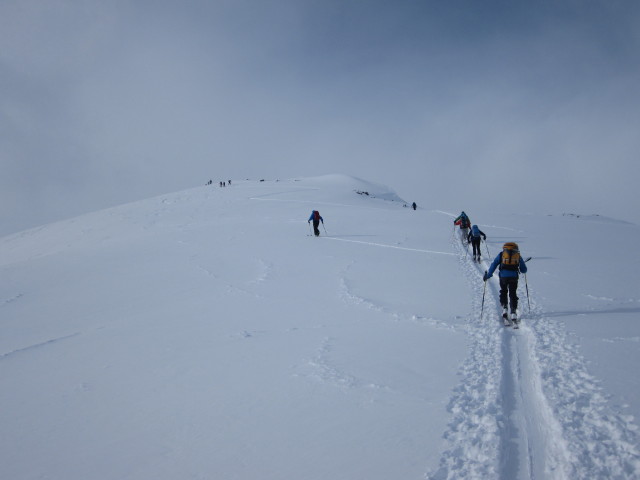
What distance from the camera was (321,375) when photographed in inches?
226

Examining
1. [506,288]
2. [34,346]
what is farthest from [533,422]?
[34,346]

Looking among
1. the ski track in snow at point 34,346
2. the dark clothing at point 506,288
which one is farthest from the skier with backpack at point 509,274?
the ski track in snow at point 34,346

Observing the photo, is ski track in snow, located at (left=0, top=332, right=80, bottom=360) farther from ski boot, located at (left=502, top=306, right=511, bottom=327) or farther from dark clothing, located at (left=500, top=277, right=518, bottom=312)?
dark clothing, located at (left=500, top=277, right=518, bottom=312)

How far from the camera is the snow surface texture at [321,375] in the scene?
157 inches

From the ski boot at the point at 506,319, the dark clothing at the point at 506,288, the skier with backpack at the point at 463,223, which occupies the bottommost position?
the ski boot at the point at 506,319

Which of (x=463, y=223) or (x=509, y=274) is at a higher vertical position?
(x=463, y=223)

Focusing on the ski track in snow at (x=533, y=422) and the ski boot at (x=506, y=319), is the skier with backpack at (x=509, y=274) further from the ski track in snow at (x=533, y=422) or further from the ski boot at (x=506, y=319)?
the ski track in snow at (x=533, y=422)

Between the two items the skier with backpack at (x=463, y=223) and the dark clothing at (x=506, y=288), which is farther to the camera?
the skier with backpack at (x=463, y=223)

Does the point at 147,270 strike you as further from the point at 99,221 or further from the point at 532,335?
the point at 99,221

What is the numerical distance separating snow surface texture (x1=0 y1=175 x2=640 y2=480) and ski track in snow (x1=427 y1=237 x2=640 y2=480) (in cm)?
2

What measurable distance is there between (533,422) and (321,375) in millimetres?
3068

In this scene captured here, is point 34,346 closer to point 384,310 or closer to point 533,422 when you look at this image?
point 384,310

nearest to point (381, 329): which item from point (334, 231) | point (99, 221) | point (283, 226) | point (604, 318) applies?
point (604, 318)

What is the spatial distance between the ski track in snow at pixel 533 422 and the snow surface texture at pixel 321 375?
2cm
